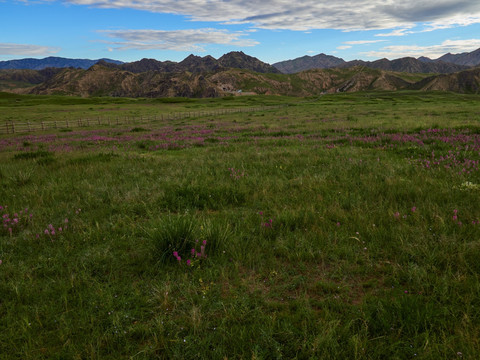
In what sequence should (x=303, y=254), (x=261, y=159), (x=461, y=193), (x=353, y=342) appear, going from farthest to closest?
1. (x=261, y=159)
2. (x=461, y=193)
3. (x=303, y=254)
4. (x=353, y=342)

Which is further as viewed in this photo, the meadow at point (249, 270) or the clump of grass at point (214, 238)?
the clump of grass at point (214, 238)

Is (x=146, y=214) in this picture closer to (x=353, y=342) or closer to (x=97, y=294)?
(x=97, y=294)

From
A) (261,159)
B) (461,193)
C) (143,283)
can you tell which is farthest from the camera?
(261,159)

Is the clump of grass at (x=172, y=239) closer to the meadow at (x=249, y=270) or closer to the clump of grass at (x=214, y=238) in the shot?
the meadow at (x=249, y=270)

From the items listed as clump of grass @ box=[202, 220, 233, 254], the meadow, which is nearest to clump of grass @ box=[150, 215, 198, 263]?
the meadow

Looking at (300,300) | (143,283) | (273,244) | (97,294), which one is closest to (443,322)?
(300,300)

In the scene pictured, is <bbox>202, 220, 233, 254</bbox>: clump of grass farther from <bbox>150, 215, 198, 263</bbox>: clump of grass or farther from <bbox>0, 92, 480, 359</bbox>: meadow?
<bbox>150, 215, 198, 263</bbox>: clump of grass

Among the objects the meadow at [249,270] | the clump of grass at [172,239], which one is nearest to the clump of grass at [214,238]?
the meadow at [249,270]

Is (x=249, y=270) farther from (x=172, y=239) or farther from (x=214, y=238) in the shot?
(x=172, y=239)

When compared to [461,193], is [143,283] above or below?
below

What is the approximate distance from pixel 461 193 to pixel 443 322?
4.22 meters

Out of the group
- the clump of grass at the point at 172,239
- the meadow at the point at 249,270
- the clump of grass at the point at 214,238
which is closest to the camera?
the meadow at the point at 249,270

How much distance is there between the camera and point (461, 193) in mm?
5707

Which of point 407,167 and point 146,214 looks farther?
point 407,167
